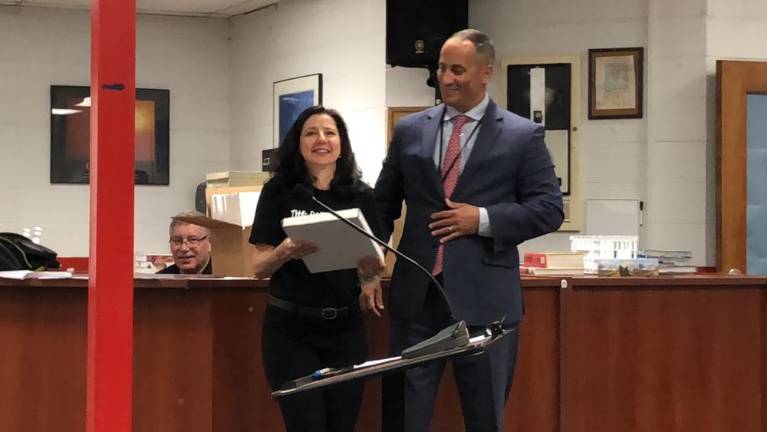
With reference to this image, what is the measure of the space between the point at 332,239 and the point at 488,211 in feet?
1.39

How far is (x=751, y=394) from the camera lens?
12.7ft

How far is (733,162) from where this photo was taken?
18.4ft

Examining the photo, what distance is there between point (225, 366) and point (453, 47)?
1.26 metres

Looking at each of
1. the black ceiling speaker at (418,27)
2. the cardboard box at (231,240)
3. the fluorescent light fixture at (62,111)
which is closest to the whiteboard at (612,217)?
the black ceiling speaker at (418,27)

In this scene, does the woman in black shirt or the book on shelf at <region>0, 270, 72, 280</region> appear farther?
the book on shelf at <region>0, 270, 72, 280</region>

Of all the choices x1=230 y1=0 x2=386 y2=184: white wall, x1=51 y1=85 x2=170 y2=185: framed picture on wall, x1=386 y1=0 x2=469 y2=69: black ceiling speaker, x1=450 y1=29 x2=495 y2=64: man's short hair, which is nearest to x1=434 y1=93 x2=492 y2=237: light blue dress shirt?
x1=450 y1=29 x2=495 y2=64: man's short hair

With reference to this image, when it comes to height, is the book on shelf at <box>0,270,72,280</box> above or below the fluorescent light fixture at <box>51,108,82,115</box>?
below

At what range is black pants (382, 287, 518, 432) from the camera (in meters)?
2.92

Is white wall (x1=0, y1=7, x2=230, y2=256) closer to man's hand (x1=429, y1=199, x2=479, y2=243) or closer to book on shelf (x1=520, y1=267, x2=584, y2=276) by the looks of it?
book on shelf (x1=520, y1=267, x2=584, y2=276)

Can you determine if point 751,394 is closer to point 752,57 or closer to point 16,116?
point 752,57

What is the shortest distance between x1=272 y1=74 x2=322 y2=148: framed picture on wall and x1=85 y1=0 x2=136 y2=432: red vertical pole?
4439mm

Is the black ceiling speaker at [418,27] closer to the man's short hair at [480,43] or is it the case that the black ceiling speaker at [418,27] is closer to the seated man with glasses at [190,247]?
the seated man with glasses at [190,247]

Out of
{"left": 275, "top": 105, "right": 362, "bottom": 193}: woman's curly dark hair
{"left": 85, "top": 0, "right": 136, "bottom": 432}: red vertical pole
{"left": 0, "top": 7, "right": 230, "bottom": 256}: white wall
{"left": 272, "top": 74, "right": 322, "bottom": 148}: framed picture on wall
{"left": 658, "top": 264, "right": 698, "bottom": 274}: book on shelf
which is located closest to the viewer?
{"left": 85, "top": 0, "right": 136, "bottom": 432}: red vertical pole

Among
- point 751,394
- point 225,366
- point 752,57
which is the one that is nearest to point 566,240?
point 752,57
